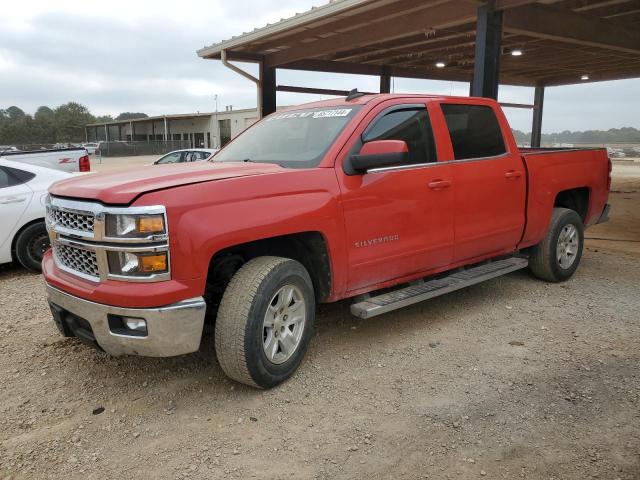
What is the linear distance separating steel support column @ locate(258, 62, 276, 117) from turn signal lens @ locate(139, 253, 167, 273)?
10.8 metres

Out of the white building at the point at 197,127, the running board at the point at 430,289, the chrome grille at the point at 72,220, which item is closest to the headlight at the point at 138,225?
the chrome grille at the point at 72,220

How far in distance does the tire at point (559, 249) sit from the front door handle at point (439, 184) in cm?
189

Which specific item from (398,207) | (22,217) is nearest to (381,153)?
(398,207)

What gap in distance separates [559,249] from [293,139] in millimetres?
3419

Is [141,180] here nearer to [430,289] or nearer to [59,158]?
[430,289]

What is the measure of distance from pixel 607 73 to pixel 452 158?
1688 cm

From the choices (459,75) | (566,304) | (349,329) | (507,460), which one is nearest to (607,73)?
(459,75)

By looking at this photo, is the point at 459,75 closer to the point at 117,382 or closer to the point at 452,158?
the point at 452,158

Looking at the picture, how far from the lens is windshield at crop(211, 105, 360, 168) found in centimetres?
401

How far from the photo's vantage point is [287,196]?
350 centimetres

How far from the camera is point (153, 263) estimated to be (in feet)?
9.84

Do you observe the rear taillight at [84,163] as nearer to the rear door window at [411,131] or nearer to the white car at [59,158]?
the white car at [59,158]

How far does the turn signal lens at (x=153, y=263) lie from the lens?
9.82 feet

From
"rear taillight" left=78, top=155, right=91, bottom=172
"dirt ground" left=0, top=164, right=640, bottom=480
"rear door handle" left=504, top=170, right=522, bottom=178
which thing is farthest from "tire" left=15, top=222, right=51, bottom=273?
"rear door handle" left=504, top=170, right=522, bottom=178
